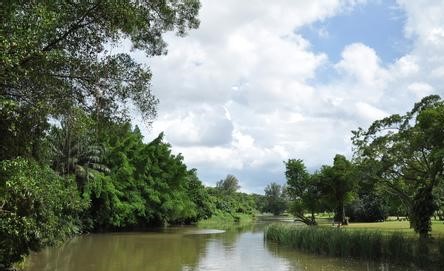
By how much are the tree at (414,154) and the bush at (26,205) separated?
48.3 ft

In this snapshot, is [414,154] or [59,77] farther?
[414,154]

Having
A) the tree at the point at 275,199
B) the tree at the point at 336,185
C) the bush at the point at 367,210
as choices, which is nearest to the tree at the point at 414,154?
the tree at the point at 336,185

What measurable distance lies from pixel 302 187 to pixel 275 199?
11789cm

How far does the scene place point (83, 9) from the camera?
30.0ft

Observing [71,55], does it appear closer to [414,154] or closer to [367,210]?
[414,154]

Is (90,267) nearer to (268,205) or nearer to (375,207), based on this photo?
(375,207)

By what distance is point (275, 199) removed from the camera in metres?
156

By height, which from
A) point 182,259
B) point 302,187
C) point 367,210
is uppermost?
point 302,187

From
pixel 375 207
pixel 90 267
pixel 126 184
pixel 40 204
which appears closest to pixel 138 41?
pixel 40 204

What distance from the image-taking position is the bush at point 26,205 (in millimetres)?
9180

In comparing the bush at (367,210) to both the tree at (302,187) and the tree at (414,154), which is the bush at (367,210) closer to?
the tree at (302,187)

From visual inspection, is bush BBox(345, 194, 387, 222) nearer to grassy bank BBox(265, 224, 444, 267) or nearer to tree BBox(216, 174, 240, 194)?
grassy bank BBox(265, 224, 444, 267)

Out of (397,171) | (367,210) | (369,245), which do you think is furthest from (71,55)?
(367,210)

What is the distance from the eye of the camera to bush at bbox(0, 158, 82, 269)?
9.18 metres
